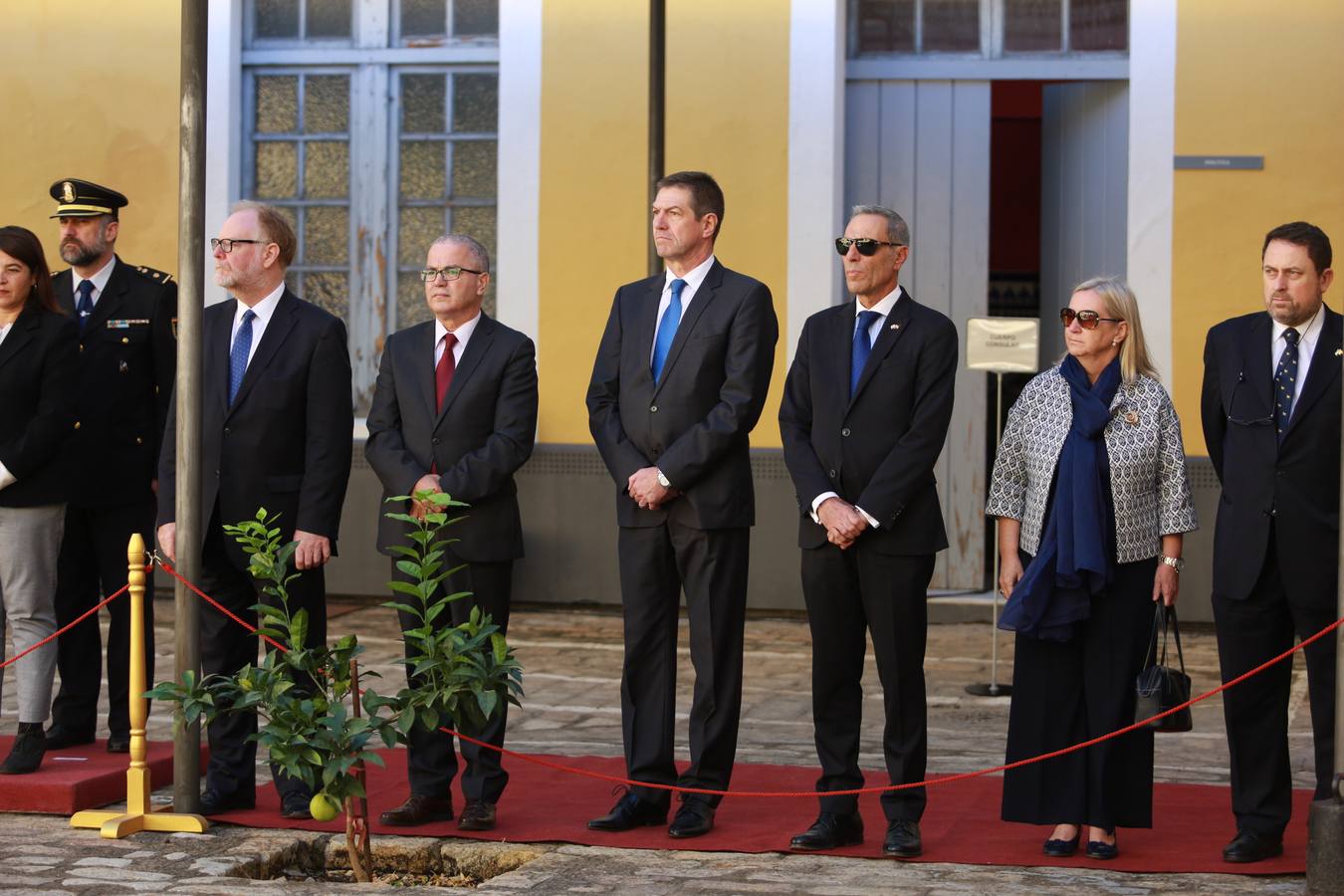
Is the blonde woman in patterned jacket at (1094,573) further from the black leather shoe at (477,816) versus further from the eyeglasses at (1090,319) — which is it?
the black leather shoe at (477,816)

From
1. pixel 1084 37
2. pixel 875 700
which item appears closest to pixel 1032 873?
pixel 875 700

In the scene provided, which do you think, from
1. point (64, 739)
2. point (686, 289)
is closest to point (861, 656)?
point (686, 289)

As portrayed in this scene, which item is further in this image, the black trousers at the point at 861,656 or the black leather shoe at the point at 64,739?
the black leather shoe at the point at 64,739

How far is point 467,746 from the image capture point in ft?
20.0

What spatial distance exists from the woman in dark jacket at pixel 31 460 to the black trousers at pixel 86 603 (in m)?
0.24

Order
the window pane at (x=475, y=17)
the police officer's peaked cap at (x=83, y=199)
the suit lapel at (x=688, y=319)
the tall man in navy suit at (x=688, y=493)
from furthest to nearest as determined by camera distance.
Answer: the window pane at (x=475, y=17) < the police officer's peaked cap at (x=83, y=199) < the suit lapel at (x=688, y=319) < the tall man in navy suit at (x=688, y=493)

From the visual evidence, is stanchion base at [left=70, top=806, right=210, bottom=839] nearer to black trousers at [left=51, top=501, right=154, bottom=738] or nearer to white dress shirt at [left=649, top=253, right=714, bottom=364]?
black trousers at [left=51, top=501, right=154, bottom=738]

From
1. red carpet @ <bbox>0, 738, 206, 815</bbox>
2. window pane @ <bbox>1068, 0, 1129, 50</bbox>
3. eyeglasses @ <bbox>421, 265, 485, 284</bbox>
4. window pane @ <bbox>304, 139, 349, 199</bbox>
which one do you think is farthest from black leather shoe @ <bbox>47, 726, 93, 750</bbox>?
window pane @ <bbox>1068, 0, 1129, 50</bbox>

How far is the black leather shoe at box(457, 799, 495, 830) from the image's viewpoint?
5973 millimetres

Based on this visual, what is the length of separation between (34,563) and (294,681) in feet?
4.16

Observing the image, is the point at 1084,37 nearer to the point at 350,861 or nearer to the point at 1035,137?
the point at 1035,137

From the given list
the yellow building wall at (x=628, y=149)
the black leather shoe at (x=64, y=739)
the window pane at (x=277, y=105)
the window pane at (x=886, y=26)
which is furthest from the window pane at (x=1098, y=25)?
the black leather shoe at (x=64, y=739)

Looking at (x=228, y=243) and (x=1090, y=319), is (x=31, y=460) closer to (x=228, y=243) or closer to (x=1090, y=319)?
(x=228, y=243)

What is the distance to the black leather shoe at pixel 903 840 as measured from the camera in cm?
567
